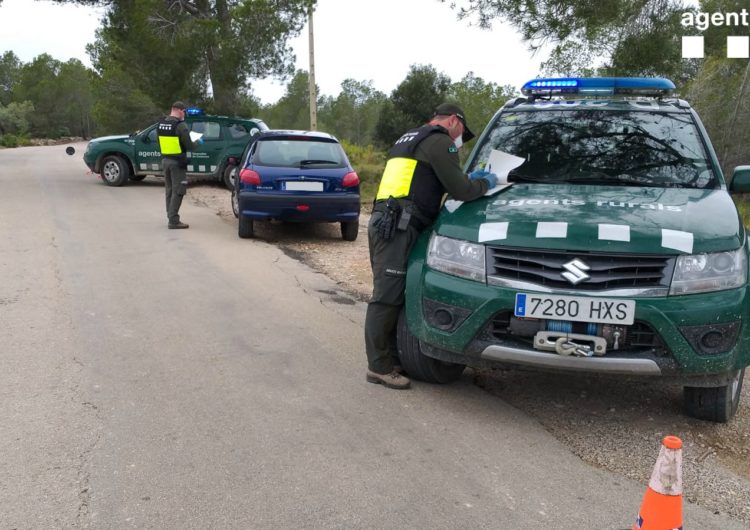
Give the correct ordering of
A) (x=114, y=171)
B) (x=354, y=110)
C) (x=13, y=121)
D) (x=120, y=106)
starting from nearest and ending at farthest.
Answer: (x=114, y=171) → (x=120, y=106) → (x=13, y=121) → (x=354, y=110)

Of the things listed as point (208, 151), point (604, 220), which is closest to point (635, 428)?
point (604, 220)

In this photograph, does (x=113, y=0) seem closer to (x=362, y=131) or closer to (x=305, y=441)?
(x=305, y=441)

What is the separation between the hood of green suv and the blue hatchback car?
5.61 meters

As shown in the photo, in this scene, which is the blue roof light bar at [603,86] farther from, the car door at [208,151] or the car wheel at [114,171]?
the car wheel at [114,171]

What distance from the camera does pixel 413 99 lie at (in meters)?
50.8

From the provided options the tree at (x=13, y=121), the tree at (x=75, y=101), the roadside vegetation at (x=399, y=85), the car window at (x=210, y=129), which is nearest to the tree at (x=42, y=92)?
the tree at (x=75, y=101)

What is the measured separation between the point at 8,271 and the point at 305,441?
5.42 meters

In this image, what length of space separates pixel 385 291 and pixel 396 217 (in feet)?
1.55

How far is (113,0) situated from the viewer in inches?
913

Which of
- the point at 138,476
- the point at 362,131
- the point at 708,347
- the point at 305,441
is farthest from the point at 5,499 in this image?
the point at 362,131

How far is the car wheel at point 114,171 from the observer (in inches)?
685

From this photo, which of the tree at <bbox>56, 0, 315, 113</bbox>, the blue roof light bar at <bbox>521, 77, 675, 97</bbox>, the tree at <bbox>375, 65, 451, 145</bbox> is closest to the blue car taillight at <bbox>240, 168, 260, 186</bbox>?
the blue roof light bar at <bbox>521, 77, 675, 97</bbox>

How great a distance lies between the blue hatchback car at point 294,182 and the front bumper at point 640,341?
6.06 metres

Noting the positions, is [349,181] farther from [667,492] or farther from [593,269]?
[667,492]
